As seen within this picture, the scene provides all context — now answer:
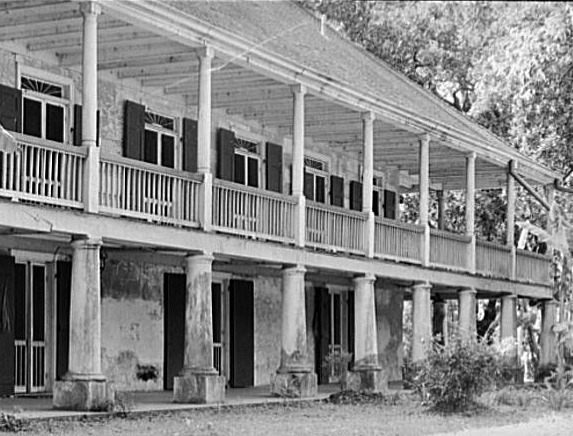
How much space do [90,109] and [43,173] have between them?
1.38 meters

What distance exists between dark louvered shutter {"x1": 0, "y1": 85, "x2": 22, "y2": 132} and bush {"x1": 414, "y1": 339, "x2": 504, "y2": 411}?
7.53m

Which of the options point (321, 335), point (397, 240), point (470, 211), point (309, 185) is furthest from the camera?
point (470, 211)

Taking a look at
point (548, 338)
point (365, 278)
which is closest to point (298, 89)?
point (365, 278)

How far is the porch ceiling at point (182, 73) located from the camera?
17.8m

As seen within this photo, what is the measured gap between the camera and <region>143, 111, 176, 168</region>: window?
2202cm

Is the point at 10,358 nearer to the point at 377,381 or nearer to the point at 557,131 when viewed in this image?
the point at 377,381

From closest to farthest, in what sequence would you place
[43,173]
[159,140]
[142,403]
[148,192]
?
[43,173]
[148,192]
[142,403]
[159,140]

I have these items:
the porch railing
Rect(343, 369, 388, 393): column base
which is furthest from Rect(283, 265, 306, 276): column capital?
Rect(343, 369, 388, 393): column base

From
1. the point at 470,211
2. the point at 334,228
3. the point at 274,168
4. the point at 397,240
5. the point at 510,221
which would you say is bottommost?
the point at 397,240

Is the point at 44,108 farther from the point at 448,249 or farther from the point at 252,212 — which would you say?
the point at 448,249

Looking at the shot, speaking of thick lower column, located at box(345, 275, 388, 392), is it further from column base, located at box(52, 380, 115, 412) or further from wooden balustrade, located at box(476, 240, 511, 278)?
column base, located at box(52, 380, 115, 412)

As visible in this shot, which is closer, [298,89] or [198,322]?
[198,322]

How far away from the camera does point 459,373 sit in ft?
61.7

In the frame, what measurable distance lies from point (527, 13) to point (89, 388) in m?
18.3
